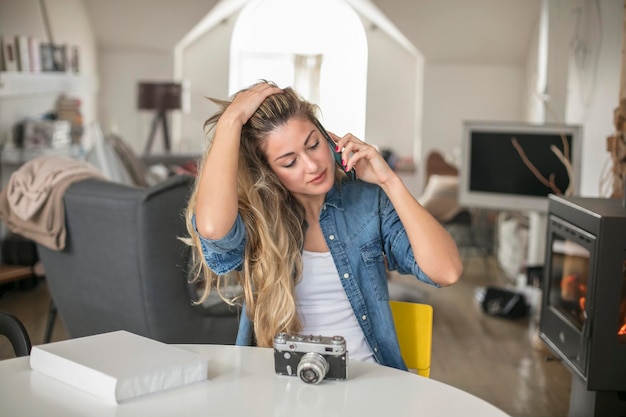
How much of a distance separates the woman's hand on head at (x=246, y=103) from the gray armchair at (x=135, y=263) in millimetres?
1281

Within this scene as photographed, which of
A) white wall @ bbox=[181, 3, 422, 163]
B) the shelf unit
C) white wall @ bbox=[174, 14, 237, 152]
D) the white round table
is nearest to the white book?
the white round table

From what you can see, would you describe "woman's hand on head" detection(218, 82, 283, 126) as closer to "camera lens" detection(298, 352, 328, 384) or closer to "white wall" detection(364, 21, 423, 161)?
"camera lens" detection(298, 352, 328, 384)

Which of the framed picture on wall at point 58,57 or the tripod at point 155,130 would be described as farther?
the tripod at point 155,130

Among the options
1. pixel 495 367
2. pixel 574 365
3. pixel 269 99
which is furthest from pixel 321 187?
pixel 495 367

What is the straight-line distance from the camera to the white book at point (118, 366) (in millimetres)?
1418

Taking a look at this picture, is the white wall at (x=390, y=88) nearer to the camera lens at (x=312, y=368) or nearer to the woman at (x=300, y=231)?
the woman at (x=300, y=231)

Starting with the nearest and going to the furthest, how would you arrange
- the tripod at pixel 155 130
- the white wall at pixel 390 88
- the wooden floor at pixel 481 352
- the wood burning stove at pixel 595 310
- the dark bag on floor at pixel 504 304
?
the wood burning stove at pixel 595 310 → the wooden floor at pixel 481 352 → the dark bag on floor at pixel 504 304 → the tripod at pixel 155 130 → the white wall at pixel 390 88

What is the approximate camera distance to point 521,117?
9.20 m

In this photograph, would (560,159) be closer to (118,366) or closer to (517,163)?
(517,163)

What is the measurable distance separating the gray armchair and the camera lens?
5.72 ft

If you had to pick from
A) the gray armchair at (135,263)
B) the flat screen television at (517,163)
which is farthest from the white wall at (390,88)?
the gray armchair at (135,263)

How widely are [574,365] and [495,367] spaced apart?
1.35 metres

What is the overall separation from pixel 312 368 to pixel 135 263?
1919 mm

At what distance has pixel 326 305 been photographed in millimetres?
2049
